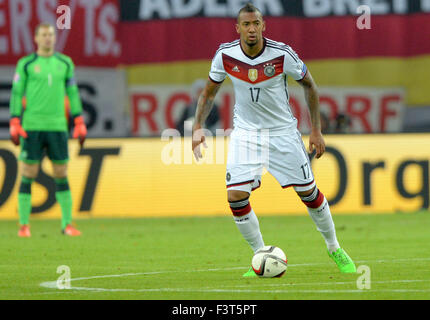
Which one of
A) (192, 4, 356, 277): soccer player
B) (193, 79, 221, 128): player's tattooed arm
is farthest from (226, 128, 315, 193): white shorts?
(193, 79, 221, 128): player's tattooed arm

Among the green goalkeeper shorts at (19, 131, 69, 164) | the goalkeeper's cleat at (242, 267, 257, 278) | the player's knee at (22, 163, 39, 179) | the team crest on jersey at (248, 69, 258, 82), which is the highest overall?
the team crest on jersey at (248, 69, 258, 82)

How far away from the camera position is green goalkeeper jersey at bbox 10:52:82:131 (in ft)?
41.0

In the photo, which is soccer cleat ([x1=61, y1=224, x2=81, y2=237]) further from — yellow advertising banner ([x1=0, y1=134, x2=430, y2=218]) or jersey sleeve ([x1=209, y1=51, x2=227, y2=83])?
jersey sleeve ([x1=209, y1=51, x2=227, y2=83])

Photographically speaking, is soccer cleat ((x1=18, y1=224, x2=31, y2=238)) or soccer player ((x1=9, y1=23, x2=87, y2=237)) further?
soccer cleat ((x1=18, y1=224, x2=31, y2=238))

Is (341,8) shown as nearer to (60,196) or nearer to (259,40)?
(60,196)

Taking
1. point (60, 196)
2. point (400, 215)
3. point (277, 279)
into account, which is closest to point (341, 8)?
point (400, 215)

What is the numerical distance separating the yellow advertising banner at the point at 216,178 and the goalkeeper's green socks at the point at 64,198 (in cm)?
242

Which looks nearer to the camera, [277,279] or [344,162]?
[277,279]

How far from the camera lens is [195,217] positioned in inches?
609

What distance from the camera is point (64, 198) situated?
12773 millimetres

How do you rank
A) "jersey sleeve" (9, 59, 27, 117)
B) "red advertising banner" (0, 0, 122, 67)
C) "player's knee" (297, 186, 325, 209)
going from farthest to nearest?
"red advertising banner" (0, 0, 122, 67) < "jersey sleeve" (9, 59, 27, 117) < "player's knee" (297, 186, 325, 209)

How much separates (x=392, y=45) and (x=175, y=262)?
41.5ft

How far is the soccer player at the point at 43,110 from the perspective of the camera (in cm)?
1251

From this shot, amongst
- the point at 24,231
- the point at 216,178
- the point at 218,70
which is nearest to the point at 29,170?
the point at 24,231
